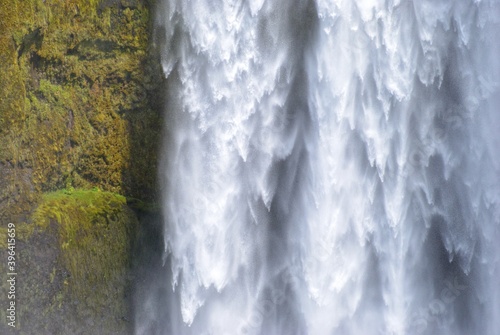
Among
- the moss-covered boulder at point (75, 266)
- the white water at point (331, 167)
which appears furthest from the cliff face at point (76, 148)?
the white water at point (331, 167)

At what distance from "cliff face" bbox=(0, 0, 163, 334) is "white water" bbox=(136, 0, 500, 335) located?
0.33 m

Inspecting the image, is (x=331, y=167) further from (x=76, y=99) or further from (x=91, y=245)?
(x=76, y=99)

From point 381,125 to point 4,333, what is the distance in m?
4.28

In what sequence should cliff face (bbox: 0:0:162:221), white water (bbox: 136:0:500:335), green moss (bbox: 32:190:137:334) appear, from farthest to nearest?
1. white water (bbox: 136:0:500:335)
2. green moss (bbox: 32:190:137:334)
3. cliff face (bbox: 0:0:162:221)

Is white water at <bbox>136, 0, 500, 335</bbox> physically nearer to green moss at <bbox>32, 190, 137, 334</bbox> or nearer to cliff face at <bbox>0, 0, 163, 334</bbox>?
cliff face at <bbox>0, 0, 163, 334</bbox>

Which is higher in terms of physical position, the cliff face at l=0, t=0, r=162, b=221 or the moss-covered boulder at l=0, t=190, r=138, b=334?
the cliff face at l=0, t=0, r=162, b=221

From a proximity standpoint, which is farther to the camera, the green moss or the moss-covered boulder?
the green moss

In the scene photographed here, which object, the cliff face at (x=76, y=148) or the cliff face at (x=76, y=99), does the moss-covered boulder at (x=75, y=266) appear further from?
the cliff face at (x=76, y=99)

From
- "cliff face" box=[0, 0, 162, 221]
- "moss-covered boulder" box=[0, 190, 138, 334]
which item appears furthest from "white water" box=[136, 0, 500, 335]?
"moss-covered boulder" box=[0, 190, 138, 334]

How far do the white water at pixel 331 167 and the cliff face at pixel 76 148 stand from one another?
33 centimetres

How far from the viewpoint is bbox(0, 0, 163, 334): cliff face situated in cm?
742

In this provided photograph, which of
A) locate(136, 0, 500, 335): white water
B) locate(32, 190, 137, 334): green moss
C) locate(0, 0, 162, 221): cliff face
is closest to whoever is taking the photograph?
locate(0, 0, 162, 221): cliff face

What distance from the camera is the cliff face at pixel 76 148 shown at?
742cm

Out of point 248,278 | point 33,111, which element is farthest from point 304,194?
point 33,111
